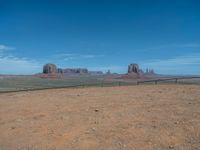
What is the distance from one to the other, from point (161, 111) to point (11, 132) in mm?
5608

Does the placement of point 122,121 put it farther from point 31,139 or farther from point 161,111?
point 31,139

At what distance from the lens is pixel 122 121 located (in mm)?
8406

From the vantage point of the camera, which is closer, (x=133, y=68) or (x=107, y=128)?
(x=107, y=128)

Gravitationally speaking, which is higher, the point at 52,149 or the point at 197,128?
the point at 197,128

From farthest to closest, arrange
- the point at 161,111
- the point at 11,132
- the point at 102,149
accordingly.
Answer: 1. the point at 161,111
2. the point at 11,132
3. the point at 102,149

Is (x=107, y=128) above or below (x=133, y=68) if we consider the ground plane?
below

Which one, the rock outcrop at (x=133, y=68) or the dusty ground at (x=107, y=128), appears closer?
the dusty ground at (x=107, y=128)

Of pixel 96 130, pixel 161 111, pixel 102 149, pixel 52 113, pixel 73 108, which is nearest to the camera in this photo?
pixel 102 149

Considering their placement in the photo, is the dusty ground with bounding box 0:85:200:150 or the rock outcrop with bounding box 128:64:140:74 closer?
the dusty ground with bounding box 0:85:200:150

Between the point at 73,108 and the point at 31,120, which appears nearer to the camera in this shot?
the point at 31,120

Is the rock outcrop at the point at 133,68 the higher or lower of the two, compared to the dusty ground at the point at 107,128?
higher

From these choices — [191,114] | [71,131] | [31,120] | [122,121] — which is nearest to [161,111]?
[191,114]

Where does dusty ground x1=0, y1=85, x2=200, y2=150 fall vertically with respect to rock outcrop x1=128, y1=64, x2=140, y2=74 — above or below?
below

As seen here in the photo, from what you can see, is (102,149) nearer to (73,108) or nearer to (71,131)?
(71,131)
